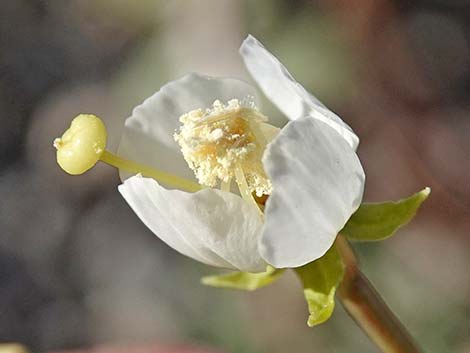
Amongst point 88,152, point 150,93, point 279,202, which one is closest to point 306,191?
point 279,202

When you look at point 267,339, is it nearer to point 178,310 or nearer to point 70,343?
point 178,310

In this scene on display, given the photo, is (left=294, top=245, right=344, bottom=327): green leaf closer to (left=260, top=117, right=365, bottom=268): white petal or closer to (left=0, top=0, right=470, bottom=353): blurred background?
(left=260, top=117, right=365, bottom=268): white petal

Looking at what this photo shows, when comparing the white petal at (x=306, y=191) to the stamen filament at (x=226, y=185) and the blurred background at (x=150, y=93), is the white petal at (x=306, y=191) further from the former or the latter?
the blurred background at (x=150, y=93)

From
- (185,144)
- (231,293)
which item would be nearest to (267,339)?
(231,293)

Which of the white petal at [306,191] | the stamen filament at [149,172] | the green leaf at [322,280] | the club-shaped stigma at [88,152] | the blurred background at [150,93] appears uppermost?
the club-shaped stigma at [88,152]

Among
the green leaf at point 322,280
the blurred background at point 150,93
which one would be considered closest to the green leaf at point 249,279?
the green leaf at point 322,280

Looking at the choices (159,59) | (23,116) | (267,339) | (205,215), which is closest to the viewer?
(205,215)
